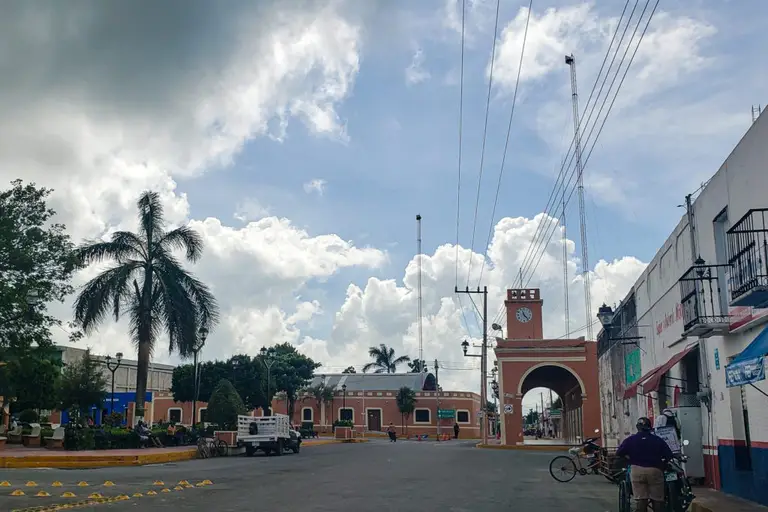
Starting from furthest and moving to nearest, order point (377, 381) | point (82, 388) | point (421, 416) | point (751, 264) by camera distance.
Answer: point (377, 381) < point (421, 416) < point (82, 388) < point (751, 264)

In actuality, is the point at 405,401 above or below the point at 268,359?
below

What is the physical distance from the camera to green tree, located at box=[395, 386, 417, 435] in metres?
81.2

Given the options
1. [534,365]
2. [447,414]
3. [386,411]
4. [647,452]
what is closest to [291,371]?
[386,411]

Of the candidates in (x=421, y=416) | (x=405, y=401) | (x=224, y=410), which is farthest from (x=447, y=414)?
(x=224, y=410)

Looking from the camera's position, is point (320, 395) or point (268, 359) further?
point (320, 395)

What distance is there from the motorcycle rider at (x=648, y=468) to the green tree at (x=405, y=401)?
71861 millimetres

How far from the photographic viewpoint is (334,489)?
53.2 ft

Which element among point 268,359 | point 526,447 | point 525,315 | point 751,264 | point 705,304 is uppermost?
point 525,315

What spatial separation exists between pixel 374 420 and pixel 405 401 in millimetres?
4583

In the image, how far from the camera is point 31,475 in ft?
62.6

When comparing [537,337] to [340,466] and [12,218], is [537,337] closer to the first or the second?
[340,466]

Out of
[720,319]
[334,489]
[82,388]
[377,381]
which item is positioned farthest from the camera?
[377,381]

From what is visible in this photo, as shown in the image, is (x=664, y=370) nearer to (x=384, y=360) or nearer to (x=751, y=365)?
(x=751, y=365)

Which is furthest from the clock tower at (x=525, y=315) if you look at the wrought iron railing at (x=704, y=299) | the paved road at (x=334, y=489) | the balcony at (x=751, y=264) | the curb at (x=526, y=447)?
the balcony at (x=751, y=264)
